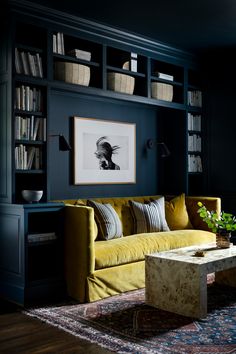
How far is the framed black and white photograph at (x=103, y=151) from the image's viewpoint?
17.4 ft

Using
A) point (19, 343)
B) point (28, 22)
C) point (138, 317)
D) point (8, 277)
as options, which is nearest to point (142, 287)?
point (138, 317)

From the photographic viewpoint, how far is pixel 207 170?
21.3ft

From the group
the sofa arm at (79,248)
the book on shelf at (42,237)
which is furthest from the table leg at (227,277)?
the book on shelf at (42,237)

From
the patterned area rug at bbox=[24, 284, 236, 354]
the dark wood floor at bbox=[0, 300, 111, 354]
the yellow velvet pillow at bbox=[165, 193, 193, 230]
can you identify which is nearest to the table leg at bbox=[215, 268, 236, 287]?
the patterned area rug at bbox=[24, 284, 236, 354]

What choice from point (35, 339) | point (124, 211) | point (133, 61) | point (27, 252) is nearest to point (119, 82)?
point (133, 61)

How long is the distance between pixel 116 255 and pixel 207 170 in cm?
268

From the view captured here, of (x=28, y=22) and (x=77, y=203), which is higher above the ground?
(x=28, y=22)

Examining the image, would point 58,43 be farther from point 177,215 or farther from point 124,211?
point 177,215

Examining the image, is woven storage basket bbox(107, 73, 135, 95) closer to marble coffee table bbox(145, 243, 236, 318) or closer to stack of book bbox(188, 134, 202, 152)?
stack of book bbox(188, 134, 202, 152)

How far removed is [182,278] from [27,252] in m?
1.45

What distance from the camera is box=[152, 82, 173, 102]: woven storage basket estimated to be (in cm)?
580

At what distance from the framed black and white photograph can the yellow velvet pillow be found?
620 millimetres

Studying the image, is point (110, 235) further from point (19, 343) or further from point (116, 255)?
point (19, 343)

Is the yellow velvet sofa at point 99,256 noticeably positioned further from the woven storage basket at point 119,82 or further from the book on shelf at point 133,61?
the book on shelf at point 133,61
